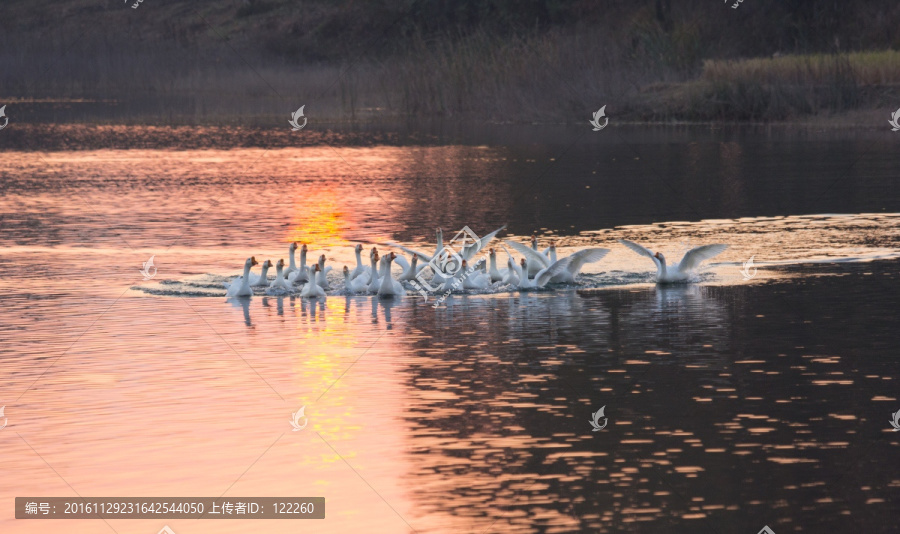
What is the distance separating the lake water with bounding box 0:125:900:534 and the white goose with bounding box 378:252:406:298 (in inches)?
7.9

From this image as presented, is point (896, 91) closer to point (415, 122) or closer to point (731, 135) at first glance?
point (731, 135)

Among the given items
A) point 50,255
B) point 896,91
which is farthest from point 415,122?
point 50,255

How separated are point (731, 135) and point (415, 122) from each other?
41.8 ft

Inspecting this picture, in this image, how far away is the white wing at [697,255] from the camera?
57.1 ft

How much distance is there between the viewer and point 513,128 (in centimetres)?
4831

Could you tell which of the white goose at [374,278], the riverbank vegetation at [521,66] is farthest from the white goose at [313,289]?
the riverbank vegetation at [521,66]

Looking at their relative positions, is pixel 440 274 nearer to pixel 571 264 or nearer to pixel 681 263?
pixel 571 264

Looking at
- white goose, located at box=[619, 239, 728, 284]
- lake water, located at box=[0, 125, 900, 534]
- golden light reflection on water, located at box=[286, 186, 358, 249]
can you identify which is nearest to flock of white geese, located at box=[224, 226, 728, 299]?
white goose, located at box=[619, 239, 728, 284]

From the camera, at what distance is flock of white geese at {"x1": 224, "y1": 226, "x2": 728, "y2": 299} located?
1712 cm
